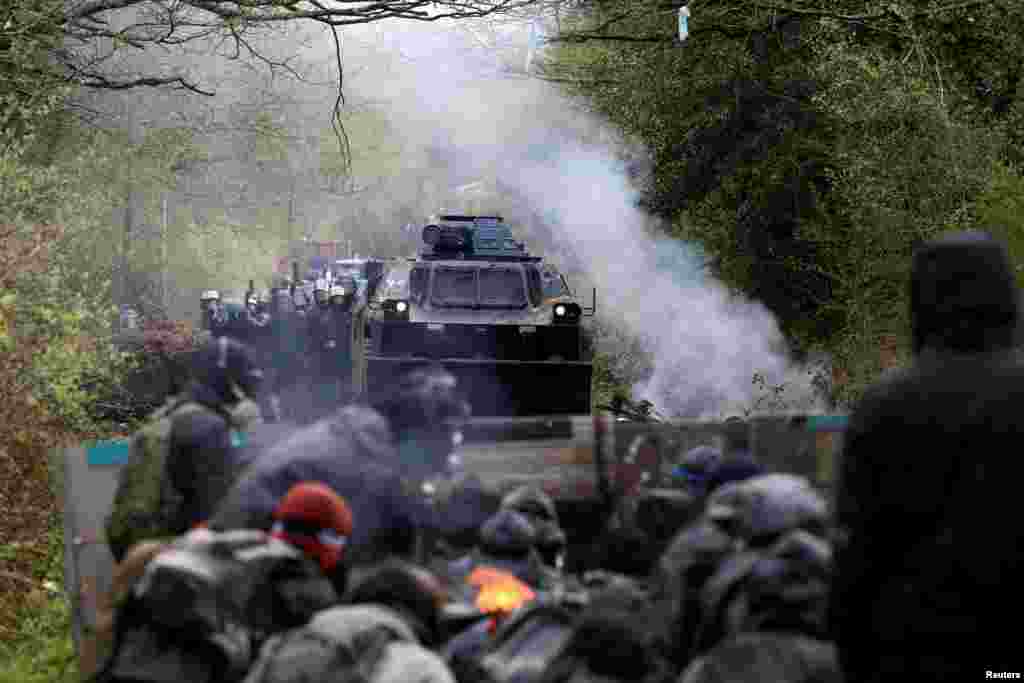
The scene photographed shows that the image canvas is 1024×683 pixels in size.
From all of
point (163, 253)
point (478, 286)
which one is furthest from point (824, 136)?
point (163, 253)

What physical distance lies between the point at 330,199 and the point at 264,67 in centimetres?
1462

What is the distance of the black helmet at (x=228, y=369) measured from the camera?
676cm

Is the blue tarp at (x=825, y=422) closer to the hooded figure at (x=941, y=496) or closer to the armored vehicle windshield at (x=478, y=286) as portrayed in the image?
the hooded figure at (x=941, y=496)

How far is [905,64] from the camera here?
19.7 meters

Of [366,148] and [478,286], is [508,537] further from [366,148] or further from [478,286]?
[366,148]

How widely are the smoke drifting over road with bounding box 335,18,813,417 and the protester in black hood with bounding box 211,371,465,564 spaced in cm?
1478

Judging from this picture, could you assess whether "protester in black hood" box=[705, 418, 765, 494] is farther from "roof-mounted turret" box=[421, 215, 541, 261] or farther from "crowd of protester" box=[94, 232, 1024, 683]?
"roof-mounted turret" box=[421, 215, 541, 261]

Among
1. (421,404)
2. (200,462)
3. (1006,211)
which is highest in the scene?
(1006,211)

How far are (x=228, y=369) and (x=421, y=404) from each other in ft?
3.07

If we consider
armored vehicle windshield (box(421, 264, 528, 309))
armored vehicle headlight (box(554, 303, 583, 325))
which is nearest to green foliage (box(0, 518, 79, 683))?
armored vehicle headlight (box(554, 303, 583, 325))

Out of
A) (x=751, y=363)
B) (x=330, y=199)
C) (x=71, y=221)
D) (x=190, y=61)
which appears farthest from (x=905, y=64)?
(x=330, y=199)

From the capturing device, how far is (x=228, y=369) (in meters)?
6.77

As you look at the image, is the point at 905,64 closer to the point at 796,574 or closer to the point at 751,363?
the point at 751,363

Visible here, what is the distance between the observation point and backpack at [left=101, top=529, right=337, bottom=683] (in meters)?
5.53
